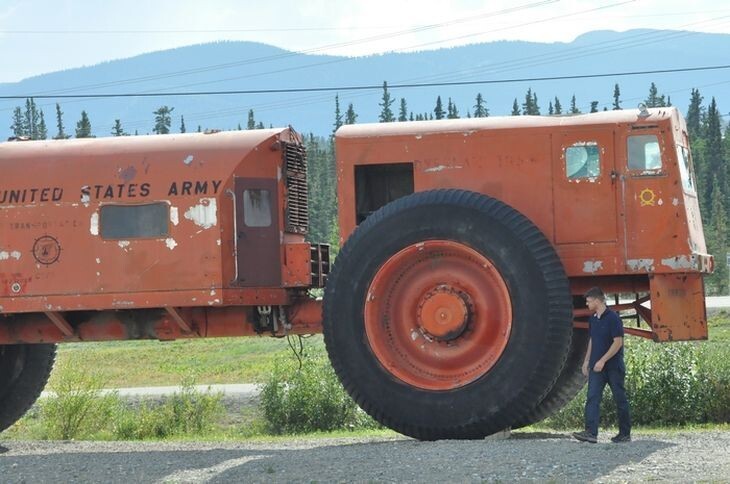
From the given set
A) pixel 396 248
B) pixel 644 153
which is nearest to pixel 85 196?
pixel 396 248

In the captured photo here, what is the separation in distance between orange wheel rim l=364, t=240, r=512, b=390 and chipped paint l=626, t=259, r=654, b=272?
1.33 meters

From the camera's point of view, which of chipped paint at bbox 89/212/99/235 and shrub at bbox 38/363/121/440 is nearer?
chipped paint at bbox 89/212/99/235

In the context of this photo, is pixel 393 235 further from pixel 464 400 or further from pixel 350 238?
pixel 464 400

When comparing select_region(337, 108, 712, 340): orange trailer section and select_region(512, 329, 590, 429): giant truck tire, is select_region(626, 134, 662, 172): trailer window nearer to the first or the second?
select_region(337, 108, 712, 340): orange trailer section

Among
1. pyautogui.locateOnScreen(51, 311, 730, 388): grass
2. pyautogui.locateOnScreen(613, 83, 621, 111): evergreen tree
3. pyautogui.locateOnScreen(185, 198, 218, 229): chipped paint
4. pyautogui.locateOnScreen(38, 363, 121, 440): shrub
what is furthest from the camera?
pyautogui.locateOnScreen(613, 83, 621, 111): evergreen tree

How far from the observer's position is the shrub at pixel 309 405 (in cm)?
2486

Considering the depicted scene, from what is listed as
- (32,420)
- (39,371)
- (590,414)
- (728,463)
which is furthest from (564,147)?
(32,420)

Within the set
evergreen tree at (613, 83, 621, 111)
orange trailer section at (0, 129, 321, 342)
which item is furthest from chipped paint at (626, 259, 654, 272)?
evergreen tree at (613, 83, 621, 111)

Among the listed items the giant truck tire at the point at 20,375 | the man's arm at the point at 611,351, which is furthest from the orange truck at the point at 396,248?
the giant truck tire at the point at 20,375

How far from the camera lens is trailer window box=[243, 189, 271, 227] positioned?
13648 mm

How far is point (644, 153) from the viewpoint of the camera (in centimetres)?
1284

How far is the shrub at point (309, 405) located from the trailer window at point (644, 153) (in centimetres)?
1261

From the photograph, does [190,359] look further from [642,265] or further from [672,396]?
[642,265]

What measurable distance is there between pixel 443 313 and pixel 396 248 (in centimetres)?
78
